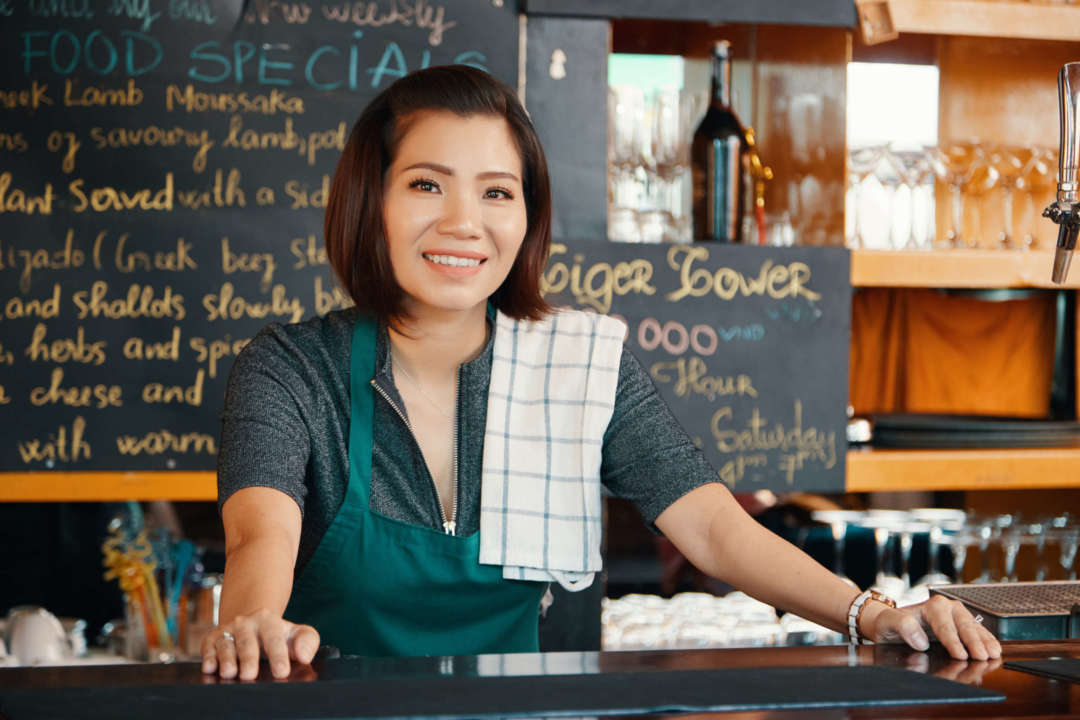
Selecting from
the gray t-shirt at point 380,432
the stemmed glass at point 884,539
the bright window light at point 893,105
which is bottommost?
the stemmed glass at point 884,539

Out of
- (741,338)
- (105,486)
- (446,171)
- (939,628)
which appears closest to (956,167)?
(741,338)

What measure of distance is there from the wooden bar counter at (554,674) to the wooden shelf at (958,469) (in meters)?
1.04

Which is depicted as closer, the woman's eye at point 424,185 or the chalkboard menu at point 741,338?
the woman's eye at point 424,185

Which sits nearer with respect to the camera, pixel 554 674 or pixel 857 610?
pixel 554 674

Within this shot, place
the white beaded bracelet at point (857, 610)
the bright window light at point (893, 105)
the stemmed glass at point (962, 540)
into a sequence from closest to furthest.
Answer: the white beaded bracelet at point (857, 610) < the stemmed glass at point (962, 540) < the bright window light at point (893, 105)

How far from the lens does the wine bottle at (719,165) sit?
237 centimetres

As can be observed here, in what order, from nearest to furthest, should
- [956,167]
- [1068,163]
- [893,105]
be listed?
1. [1068,163]
2. [956,167]
3. [893,105]

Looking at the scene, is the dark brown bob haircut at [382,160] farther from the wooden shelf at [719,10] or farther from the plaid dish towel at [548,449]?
the wooden shelf at [719,10]

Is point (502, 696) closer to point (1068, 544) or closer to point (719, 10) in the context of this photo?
point (719, 10)

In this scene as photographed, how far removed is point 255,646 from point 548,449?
61 cm

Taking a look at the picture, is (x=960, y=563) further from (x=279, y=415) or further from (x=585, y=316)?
(x=279, y=415)

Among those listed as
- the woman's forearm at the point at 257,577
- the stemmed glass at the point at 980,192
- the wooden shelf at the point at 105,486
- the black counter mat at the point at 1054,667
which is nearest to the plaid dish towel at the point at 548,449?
the woman's forearm at the point at 257,577

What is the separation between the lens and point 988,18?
2.34 metres

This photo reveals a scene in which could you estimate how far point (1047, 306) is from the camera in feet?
9.14
